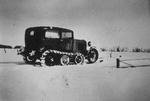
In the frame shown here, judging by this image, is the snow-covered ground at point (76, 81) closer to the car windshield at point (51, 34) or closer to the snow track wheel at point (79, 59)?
the snow track wheel at point (79, 59)

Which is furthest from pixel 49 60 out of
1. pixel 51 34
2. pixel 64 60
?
pixel 51 34

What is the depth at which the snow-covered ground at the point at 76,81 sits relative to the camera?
2.38 m

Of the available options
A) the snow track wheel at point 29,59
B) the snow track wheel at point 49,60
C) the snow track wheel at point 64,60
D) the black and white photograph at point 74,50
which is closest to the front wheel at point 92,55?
the black and white photograph at point 74,50

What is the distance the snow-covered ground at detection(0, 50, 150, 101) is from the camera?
7.81 feet

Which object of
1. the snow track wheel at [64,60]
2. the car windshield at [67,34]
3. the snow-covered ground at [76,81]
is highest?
the car windshield at [67,34]

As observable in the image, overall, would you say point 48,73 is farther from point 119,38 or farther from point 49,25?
point 119,38

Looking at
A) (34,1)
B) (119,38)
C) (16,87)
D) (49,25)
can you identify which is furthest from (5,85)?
(119,38)

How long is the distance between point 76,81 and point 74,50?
0.38 meters

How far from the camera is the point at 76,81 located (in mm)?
2482

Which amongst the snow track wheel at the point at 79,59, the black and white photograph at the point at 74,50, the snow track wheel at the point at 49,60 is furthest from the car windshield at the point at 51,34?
the snow track wheel at the point at 79,59

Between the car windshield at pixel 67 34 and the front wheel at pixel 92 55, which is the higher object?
the car windshield at pixel 67 34

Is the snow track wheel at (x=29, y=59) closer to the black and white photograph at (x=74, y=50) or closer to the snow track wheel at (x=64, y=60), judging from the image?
the black and white photograph at (x=74, y=50)

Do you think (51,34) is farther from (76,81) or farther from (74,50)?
(76,81)

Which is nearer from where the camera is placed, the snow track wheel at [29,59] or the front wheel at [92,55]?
the snow track wheel at [29,59]
